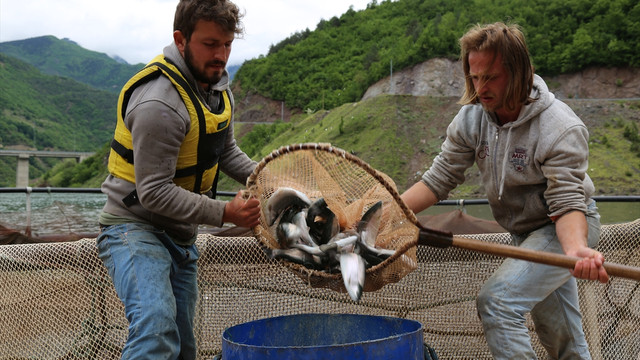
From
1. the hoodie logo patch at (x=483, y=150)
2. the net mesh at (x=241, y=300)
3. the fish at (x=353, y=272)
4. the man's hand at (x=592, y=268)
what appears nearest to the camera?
the man's hand at (x=592, y=268)

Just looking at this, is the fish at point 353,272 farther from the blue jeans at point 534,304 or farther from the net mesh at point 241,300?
the net mesh at point 241,300

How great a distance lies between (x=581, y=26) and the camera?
87.4 m

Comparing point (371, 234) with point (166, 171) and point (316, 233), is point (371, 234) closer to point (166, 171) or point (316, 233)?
point (316, 233)

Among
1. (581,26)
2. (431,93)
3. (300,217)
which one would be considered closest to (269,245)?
(300,217)

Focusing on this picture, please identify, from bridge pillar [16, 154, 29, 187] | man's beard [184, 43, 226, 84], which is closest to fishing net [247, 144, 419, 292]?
man's beard [184, 43, 226, 84]

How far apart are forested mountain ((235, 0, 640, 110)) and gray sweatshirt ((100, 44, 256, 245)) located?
2808 inches

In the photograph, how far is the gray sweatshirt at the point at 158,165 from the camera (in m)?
2.90

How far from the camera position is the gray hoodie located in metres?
3.13

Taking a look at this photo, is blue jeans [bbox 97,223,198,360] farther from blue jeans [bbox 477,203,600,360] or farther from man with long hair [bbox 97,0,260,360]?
blue jeans [bbox 477,203,600,360]

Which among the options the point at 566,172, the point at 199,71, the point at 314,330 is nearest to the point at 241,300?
the point at 314,330

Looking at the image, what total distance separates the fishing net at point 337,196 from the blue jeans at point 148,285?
49 centimetres

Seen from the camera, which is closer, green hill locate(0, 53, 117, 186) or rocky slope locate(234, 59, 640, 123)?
rocky slope locate(234, 59, 640, 123)

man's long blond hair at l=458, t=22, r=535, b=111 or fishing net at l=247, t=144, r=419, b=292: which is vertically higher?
man's long blond hair at l=458, t=22, r=535, b=111

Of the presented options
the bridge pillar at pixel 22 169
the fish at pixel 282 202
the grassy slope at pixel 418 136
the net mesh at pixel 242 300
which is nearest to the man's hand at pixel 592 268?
the fish at pixel 282 202
